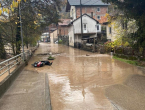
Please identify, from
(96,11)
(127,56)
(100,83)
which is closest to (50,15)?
(127,56)

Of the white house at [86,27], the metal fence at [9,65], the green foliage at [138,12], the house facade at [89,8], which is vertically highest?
the house facade at [89,8]

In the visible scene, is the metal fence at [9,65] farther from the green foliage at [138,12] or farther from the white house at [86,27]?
the white house at [86,27]

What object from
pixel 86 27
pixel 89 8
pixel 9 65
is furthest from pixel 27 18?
pixel 89 8

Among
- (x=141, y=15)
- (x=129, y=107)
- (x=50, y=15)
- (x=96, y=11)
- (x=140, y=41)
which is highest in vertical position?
(x=96, y=11)

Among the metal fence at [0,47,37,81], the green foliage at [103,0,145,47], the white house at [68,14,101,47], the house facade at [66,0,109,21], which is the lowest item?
the metal fence at [0,47,37,81]

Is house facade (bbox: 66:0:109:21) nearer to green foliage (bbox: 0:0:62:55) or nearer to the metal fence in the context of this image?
green foliage (bbox: 0:0:62:55)

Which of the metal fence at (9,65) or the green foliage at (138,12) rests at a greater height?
the green foliage at (138,12)

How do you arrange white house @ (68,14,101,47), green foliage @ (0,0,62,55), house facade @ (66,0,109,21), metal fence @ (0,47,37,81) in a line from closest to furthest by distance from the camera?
metal fence @ (0,47,37,81) → green foliage @ (0,0,62,55) → white house @ (68,14,101,47) → house facade @ (66,0,109,21)

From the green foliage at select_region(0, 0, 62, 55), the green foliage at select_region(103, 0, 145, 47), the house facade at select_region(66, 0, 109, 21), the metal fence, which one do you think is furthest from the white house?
the metal fence

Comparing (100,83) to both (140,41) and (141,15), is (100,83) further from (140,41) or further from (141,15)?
(141,15)

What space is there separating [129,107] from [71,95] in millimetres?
2175

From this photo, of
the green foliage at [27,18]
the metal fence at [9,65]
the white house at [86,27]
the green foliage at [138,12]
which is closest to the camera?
the metal fence at [9,65]

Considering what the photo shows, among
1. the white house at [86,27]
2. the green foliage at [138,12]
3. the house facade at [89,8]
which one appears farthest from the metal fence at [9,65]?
the house facade at [89,8]

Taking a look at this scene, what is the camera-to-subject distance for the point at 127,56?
14.4 meters
